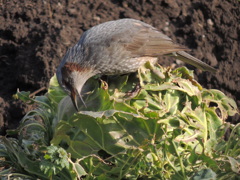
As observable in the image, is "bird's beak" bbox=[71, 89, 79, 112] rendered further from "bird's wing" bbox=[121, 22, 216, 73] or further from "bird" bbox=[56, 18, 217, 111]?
"bird's wing" bbox=[121, 22, 216, 73]

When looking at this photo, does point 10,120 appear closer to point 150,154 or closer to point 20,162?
point 20,162

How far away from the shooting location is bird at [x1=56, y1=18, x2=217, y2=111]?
4.25 metres

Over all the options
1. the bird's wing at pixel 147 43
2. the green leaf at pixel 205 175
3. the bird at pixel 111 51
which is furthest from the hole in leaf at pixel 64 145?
the bird's wing at pixel 147 43

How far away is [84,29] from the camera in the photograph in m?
6.21

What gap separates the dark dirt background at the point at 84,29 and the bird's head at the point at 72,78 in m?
1.46

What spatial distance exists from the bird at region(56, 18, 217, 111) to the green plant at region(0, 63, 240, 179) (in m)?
0.45

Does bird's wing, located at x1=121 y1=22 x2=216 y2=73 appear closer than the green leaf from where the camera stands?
No

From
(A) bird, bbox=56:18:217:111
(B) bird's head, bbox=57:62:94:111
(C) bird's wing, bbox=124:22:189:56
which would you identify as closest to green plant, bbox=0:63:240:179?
(B) bird's head, bbox=57:62:94:111

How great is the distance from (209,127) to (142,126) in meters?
0.67

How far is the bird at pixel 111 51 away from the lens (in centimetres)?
425

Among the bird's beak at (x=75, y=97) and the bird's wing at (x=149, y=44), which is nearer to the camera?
the bird's beak at (x=75, y=97)

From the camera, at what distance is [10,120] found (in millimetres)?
5555

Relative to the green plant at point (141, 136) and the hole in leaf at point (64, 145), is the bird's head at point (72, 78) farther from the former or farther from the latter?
the hole in leaf at point (64, 145)

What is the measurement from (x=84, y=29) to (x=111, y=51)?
5.24 feet
